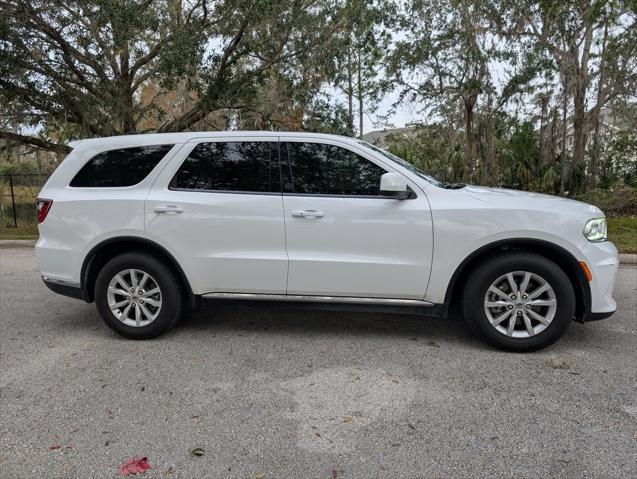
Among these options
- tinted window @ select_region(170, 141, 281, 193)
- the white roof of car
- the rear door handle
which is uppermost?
the white roof of car

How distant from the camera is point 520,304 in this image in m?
3.86

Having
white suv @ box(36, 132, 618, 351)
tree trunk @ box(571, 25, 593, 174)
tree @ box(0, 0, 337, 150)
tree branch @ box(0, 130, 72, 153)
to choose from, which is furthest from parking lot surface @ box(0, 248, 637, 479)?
tree trunk @ box(571, 25, 593, 174)

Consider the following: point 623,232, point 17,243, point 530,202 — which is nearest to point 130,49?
point 17,243

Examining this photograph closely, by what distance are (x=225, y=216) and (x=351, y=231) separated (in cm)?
109

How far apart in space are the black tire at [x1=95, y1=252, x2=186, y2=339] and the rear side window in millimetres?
A: 697

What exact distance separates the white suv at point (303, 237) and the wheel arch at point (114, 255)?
0.5 inches

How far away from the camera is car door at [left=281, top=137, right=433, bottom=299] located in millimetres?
3922

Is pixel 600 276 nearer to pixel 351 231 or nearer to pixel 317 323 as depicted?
pixel 351 231

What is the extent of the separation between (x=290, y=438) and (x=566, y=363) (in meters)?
2.34

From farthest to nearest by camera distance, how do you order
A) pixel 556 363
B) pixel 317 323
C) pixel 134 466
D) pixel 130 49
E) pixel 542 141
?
1. pixel 542 141
2. pixel 130 49
3. pixel 317 323
4. pixel 556 363
5. pixel 134 466

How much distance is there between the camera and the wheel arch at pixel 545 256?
12.4ft

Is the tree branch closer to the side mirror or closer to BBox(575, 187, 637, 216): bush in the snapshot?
the side mirror

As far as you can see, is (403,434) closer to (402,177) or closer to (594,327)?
(402,177)

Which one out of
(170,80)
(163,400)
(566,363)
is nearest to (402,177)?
(566,363)
